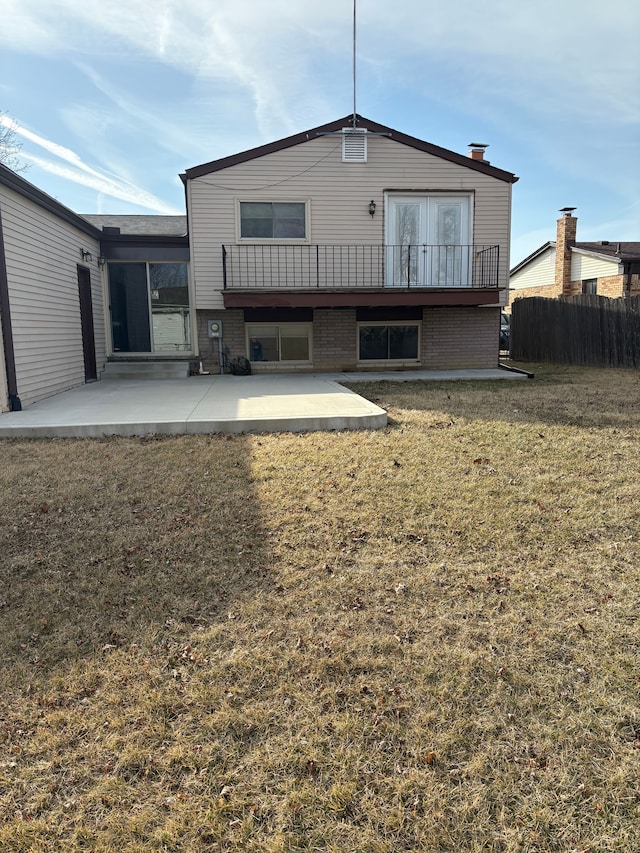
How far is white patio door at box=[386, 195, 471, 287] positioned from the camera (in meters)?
12.7

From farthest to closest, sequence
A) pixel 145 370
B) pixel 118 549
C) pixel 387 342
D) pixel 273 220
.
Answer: pixel 387 342 → pixel 145 370 → pixel 273 220 → pixel 118 549

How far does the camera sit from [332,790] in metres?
1.81

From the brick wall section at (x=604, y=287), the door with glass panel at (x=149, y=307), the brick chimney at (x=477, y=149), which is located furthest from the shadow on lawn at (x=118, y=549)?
the brick wall section at (x=604, y=287)

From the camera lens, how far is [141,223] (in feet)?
46.0

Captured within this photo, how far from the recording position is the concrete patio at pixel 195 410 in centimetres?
659

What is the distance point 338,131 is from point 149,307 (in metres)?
5.94

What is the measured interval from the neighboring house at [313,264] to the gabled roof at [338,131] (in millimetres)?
30

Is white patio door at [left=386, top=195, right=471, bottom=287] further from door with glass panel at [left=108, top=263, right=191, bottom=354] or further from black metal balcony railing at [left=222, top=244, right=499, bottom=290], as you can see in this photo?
door with glass panel at [left=108, top=263, right=191, bottom=354]

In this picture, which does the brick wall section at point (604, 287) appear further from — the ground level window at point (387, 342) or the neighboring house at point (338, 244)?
A: the ground level window at point (387, 342)

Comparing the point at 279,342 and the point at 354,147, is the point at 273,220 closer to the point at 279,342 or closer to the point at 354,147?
the point at 354,147

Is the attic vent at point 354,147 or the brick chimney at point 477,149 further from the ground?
the brick chimney at point 477,149

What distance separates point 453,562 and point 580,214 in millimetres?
23929

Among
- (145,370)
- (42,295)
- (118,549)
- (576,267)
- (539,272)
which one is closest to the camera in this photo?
(118,549)

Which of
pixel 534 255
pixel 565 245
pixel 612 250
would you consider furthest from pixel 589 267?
pixel 534 255
